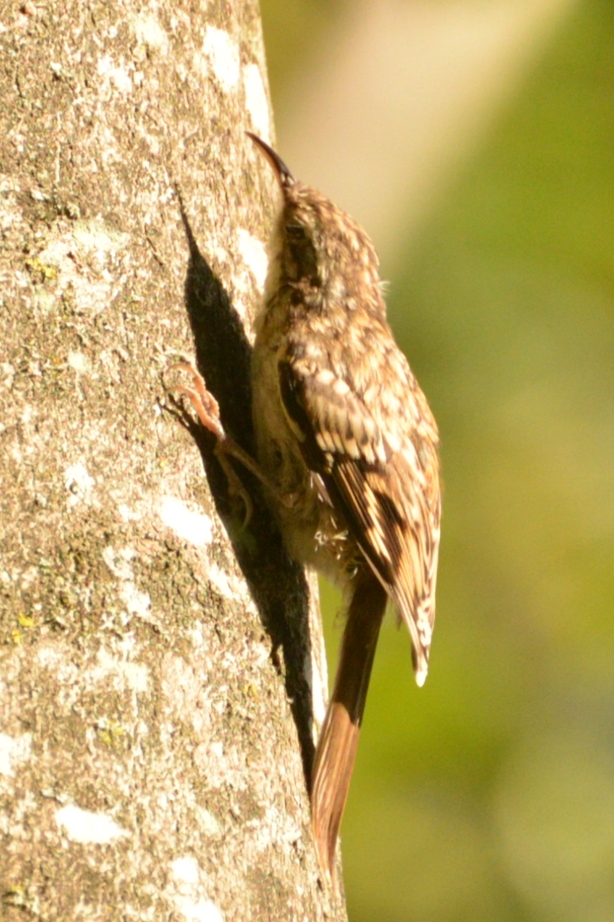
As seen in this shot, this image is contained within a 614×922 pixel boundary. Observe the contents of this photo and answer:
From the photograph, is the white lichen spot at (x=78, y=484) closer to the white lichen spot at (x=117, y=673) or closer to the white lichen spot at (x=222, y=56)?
the white lichen spot at (x=117, y=673)

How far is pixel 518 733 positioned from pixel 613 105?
131 inches

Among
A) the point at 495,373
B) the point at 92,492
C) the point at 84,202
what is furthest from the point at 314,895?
the point at 495,373

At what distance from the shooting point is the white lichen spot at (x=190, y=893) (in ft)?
5.44

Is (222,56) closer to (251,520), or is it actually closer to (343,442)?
(343,442)

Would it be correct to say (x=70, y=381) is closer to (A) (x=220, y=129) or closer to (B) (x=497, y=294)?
(A) (x=220, y=129)

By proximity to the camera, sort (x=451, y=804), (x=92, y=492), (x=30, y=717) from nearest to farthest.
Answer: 1. (x=30, y=717)
2. (x=92, y=492)
3. (x=451, y=804)

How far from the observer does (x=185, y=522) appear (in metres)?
2.04

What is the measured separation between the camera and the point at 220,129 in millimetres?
2498

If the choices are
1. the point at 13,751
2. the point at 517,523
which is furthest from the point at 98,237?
the point at 517,523

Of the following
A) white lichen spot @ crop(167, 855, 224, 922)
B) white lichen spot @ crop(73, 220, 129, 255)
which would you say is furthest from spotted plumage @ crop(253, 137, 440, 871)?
white lichen spot @ crop(167, 855, 224, 922)

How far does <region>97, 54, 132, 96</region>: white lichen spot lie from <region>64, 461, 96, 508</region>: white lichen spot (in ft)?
2.52

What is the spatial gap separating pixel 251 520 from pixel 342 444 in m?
0.42

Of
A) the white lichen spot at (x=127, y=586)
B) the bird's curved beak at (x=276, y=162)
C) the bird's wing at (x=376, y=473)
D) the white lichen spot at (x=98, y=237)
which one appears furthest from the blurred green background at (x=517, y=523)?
the white lichen spot at (x=127, y=586)

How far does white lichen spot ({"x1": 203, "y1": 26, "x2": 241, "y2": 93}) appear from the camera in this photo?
8.23 ft
